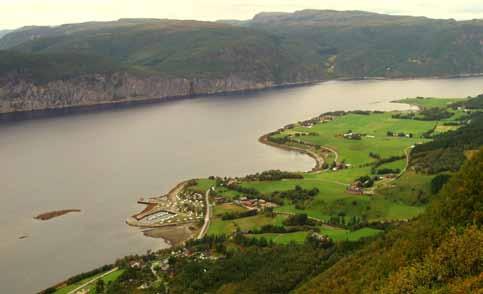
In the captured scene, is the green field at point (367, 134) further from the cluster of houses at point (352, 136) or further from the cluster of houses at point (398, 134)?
the cluster of houses at point (352, 136)

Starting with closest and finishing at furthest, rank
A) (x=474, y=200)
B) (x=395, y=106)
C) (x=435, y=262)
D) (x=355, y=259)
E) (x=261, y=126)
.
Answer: (x=435, y=262), (x=474, y=200), (x=355, y=259), (x=261, y=126), (x=395, y=106)

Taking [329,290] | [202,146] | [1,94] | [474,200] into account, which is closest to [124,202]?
[202,146]

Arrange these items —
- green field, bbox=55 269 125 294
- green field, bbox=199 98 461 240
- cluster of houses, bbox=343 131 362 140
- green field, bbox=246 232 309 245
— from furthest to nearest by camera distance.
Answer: cluster of houses, bbox=343 131 362 140 → green field, bbox=199 98 461 240 → green field, bbox=246 232 309 245 → green field, bbox=55 269 125 294

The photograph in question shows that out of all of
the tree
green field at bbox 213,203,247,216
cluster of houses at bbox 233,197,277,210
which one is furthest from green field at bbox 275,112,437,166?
the tree

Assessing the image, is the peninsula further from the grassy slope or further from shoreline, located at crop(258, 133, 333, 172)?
shoreline, located at crop(258, 133, 333, 172)

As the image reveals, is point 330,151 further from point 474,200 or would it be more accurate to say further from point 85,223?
point 474,200

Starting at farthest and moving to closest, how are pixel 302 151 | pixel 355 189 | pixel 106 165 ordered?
1. pixel 302 151
2. pixel 106 165
3. pixel 355 189

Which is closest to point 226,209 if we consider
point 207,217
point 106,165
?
point 207,217

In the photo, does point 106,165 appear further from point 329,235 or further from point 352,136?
point 329,235
